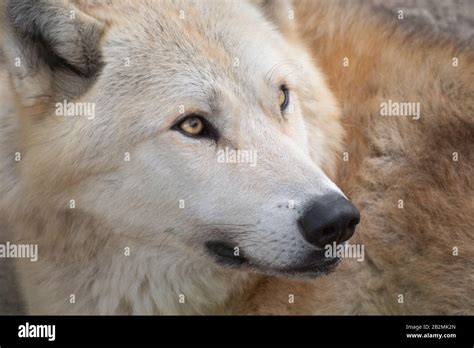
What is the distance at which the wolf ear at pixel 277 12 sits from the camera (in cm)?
434

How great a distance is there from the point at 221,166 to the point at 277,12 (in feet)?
4.12

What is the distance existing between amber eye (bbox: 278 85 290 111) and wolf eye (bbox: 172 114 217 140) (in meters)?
0.48

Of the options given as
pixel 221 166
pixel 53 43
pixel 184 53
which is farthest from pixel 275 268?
pixel 53 43

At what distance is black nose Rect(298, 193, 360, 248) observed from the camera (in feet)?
11.0

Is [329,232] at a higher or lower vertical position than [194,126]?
lower

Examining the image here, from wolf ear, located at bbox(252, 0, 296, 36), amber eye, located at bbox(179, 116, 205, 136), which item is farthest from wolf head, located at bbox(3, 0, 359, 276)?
wolf ear, located at bbox(252, 0, 296, 36)

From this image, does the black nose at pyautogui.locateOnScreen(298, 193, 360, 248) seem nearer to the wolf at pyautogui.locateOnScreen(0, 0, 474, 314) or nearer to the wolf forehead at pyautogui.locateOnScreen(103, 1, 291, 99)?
the wolf at pyautogui.locateOnScreen(0, 0, 474, 314)

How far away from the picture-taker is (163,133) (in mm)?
3592

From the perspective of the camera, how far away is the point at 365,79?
4508mm

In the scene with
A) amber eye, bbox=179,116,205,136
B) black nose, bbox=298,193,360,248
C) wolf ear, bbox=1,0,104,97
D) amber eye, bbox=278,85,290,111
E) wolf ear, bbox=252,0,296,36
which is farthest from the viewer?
wolf ear, bbox=252,0,296,36

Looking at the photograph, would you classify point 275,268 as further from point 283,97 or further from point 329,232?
point 283,97

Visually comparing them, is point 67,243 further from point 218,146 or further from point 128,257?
point 218,146

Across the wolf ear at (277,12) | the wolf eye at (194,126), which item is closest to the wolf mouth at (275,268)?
the wolf eye at (194,126)

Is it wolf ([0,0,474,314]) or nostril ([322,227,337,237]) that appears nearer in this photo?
nostril ([322,227,337,237])
